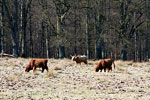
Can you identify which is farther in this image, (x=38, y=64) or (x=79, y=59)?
(x=79, y=59)

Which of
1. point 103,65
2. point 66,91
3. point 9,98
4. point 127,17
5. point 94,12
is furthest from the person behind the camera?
point 94,12

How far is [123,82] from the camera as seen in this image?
13852 millimetres

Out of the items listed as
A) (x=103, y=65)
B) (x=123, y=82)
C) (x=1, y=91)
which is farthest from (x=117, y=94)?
(x=103, y=65)

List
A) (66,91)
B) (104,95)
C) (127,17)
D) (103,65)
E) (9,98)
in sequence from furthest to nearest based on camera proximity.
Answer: (127,17)
(103,65)
(66,91)
(104,95)
(9,98)

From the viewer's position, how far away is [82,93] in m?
10.6

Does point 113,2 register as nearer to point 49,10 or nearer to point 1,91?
point 49,10

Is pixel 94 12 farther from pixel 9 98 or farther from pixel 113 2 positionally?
pixel 9 98

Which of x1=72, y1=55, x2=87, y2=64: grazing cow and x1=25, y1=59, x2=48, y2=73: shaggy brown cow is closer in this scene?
x1=25, y1=59, x2=48, y2=73: shaggy brown cow

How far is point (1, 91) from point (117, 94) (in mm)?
4229

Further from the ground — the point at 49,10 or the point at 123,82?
the point at 49,10

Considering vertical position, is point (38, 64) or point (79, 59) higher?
point (38, 64)

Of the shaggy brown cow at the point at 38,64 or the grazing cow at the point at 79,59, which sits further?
the grazing cow at the point at 79,59

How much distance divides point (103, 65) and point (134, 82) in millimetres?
5112

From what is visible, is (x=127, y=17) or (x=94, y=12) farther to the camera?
(x=94, y=12)
